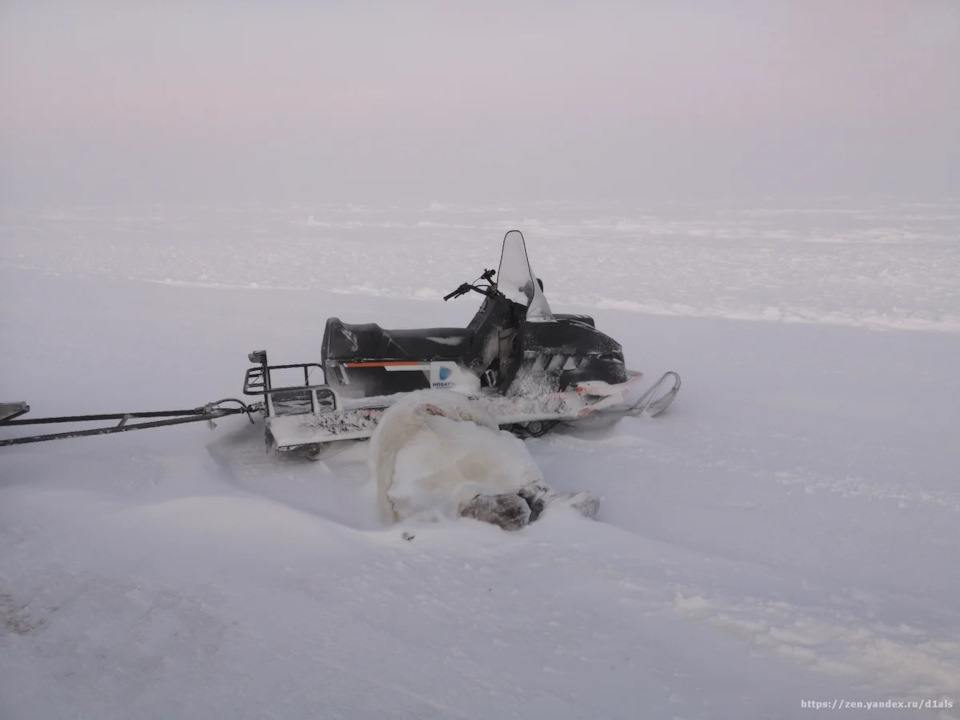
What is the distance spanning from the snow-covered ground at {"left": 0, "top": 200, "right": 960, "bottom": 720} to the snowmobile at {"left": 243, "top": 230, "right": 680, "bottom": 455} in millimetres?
351

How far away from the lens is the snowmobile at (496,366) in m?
6.11

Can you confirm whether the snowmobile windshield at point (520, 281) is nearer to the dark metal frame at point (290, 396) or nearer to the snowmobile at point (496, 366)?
the snowmobile at point (496, 366)

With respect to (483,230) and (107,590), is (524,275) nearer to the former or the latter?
(107,590)

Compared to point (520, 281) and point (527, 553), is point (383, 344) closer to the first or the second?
point (520, 281)

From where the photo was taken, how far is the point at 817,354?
900cm

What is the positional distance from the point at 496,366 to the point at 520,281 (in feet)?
2.42

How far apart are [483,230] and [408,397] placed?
17931mm

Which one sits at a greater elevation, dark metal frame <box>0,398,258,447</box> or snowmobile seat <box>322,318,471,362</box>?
snowmobile seat <box>322,318,471,362</box>

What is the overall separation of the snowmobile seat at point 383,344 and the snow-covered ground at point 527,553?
843 millimetres

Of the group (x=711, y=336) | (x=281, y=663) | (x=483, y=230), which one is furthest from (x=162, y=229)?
(x=281, y=663)

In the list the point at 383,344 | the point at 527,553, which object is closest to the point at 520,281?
the point at 383,344

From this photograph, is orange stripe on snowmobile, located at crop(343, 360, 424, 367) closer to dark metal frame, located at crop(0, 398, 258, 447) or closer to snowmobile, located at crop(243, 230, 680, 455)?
Answer: snowmobile, located at crop(243, 230, 680, 455)

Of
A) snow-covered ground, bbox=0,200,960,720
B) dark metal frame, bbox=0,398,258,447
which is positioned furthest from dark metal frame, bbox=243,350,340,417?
snow-covered ground, bbox=0,200,960,720

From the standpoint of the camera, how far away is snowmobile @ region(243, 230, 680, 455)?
611cm
